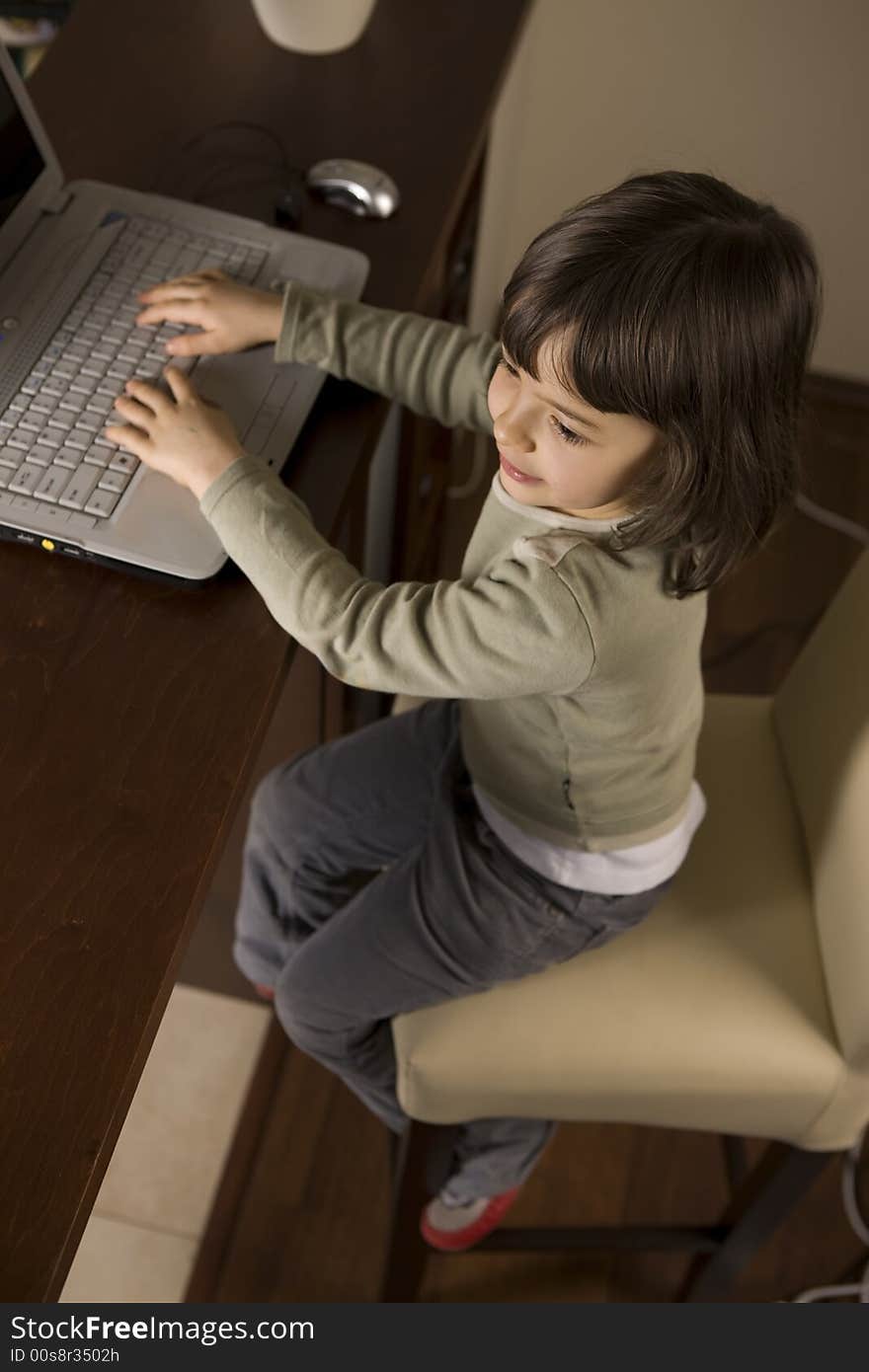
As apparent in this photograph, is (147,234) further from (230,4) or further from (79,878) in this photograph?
(79,878)

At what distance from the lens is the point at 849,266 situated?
1.92 meters

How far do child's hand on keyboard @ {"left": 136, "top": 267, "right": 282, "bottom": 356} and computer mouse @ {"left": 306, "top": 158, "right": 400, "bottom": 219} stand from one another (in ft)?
0.60

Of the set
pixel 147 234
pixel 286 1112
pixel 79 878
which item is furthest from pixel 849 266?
pixel 79 878

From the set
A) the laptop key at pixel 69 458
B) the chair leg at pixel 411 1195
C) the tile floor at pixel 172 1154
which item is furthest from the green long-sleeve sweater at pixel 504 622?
the tile floor at pixel 172 1154

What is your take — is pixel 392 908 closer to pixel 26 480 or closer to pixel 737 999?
pixel 737 999

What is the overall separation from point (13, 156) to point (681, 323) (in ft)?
1.85

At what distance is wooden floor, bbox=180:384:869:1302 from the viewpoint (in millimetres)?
1354

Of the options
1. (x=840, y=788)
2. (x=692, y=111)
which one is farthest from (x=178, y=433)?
(x=692, y=111)

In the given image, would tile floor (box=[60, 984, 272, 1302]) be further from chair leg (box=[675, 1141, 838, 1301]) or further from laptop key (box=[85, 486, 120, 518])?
laptop key (box=[85, 486, 120, 518])

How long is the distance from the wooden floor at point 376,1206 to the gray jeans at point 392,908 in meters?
0.18

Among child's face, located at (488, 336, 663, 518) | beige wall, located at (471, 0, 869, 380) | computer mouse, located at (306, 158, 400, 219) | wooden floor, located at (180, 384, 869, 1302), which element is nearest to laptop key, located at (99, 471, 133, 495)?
child's face, located at (488, 336, 663, 518)

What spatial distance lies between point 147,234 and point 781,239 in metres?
0.53

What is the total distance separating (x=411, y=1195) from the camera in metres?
1.13

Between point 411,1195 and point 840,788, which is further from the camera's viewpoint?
point 411,1195
